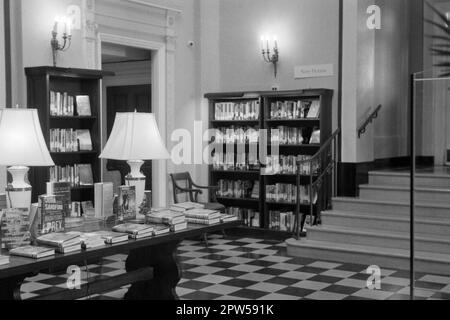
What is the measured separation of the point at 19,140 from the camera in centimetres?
429

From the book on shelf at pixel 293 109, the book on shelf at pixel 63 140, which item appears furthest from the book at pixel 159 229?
the book on shelf at pixel 293 109

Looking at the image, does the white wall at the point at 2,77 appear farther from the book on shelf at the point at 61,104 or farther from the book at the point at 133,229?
the book at the point at 133,229

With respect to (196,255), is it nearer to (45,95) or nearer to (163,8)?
(45,95)

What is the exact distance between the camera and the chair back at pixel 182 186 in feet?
30.4

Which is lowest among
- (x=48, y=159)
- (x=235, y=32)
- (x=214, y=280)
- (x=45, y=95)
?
(x=214, y=280)

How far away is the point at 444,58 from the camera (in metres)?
6.14

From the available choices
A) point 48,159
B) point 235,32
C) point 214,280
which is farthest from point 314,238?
point 48,159

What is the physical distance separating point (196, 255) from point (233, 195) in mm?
2014

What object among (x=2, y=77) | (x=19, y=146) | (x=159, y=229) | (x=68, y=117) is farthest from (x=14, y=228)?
(x=68, y=117)

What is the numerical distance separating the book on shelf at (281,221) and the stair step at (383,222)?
726 millimetres

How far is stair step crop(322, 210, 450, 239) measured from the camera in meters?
7.45

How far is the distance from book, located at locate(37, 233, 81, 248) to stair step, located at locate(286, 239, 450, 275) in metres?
4.01
